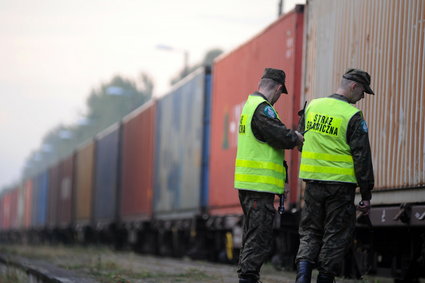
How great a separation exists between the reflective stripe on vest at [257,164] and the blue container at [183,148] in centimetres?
971

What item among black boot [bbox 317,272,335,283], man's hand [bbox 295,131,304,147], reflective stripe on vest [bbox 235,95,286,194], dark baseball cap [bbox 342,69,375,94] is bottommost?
black boot [bbox 317,272,335,283]

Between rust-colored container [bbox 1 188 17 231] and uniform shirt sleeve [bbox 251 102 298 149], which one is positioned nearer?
uniform shirt sleeve [bbox 251 102 298 149]

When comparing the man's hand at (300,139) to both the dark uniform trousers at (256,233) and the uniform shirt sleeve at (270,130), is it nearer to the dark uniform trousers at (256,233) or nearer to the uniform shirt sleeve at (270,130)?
the uniform shirt sleeve at (270,130)

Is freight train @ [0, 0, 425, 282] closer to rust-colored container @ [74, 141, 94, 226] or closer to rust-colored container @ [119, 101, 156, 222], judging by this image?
rust-colored container @ [119, 101, 156, 222]

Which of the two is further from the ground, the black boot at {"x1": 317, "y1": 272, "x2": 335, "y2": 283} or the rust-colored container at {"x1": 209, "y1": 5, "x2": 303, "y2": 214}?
the rust-colored container at {"x1": 209, "y1": 5, "x2": 303, "y2": 214}

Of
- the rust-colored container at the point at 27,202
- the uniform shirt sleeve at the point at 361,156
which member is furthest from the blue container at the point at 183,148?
the rust-colored container at the point at 27,202

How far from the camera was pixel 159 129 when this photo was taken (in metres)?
21.4

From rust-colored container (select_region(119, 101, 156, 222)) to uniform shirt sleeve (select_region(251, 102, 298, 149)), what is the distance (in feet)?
48.8

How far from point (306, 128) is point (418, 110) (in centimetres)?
161

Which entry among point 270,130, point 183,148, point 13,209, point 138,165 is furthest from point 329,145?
point 13,209

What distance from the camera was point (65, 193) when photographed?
122 feet

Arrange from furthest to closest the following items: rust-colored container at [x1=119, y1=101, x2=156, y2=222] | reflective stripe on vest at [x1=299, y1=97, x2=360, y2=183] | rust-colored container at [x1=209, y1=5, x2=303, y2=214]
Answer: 1. rust-colored container at [x1=119, y1=101, x2=156, y2=222]
2. rust-colored container at [x1=209, y1=5, x2=303, y2=214]
3. reflective stripe on vest at [x1=299, y1=97, x2=360, y2=183]

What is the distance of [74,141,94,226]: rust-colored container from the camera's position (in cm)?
3104

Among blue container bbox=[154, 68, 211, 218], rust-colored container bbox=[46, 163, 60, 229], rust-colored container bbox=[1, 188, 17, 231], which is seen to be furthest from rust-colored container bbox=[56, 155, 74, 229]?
rust-colored container bbox=[1, 188, 17, 231]
